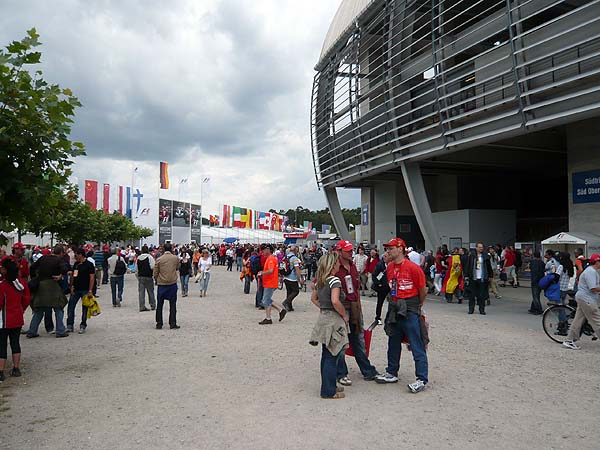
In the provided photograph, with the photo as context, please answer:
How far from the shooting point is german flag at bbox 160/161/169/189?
160ft

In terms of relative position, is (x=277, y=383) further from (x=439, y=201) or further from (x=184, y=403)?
(x=439, y=201)

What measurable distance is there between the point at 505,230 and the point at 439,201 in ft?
19.3

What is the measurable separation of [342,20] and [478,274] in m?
23.0

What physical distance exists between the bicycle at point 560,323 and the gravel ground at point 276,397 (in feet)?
0.71

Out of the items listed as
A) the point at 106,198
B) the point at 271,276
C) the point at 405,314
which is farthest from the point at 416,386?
the point at 106,198

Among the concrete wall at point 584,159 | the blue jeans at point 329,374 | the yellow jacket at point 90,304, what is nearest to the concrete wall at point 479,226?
the concrete wall at point 584,159

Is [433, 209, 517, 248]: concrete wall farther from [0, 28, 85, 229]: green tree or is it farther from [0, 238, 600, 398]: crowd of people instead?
[0, 28, 85, 229]: green tree

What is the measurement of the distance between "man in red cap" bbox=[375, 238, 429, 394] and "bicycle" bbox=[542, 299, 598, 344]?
428 cm

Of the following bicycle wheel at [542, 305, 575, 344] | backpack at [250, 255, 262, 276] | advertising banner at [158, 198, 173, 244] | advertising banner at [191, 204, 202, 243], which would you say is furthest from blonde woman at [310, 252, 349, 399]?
advertising banner at [191, 204, 202, 243]

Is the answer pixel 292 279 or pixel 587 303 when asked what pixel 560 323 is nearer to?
pixel 587 303

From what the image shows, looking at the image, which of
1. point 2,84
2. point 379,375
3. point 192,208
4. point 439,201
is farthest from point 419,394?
point 192,208

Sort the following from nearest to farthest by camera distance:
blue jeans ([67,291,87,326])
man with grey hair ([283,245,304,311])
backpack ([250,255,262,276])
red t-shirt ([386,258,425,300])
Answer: red t-shirt ([386,258,425,300])
blue jeans ([67,291,87,326])
man with grey hair ([283,245,304,311])
backpack ([250,255,262,276])

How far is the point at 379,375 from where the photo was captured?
5.99 metres

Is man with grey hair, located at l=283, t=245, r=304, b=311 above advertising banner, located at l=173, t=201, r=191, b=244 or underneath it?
underneath
